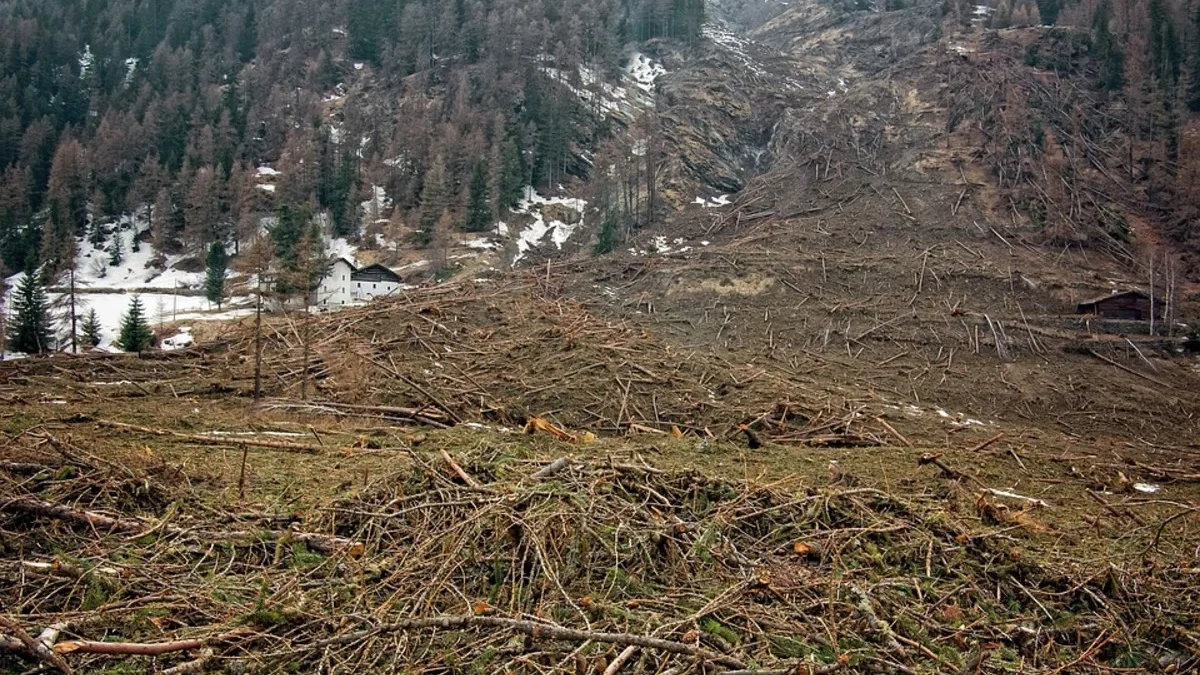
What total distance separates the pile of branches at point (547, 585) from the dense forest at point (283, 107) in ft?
167

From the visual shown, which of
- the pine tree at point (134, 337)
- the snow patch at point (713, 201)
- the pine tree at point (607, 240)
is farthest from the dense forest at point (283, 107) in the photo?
the snow patch at point (713, 201)

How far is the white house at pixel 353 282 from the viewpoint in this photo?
4597 cm

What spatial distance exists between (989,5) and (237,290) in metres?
79.8

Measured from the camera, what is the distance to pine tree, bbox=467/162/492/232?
188 feet

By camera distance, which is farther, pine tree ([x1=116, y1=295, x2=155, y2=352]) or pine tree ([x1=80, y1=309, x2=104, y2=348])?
pine tree ([x1=80, y1=309, x2=104, y2=348])

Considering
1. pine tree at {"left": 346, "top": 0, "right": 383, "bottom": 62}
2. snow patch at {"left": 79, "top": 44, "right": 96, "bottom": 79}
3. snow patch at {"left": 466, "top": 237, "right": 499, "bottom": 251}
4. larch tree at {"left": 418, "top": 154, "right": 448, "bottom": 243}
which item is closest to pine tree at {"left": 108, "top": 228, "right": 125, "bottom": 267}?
larch tree at {"left": 418, "top": 154, "right": 448, "bottom": 243}

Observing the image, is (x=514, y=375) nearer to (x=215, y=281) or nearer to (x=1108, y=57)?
(x=215, y=281)

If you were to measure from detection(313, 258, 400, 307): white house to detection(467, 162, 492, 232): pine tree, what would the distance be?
39.8ft

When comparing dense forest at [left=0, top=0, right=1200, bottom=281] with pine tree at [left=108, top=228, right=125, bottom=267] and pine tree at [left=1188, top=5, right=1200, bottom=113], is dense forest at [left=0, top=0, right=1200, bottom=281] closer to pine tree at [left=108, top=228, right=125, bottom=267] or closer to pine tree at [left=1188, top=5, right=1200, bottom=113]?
pine tree at [left=1188, top=5, right=1200, bottom=113]

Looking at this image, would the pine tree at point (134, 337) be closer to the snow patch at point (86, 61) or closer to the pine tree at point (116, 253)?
the pine tree at point (116, 253)

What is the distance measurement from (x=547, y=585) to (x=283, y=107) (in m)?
89.3

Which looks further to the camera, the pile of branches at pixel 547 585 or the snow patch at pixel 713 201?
the snow patch at pixel 713 201

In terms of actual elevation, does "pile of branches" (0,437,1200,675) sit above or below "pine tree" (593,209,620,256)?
above

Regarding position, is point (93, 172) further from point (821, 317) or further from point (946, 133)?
point (946, 133)
